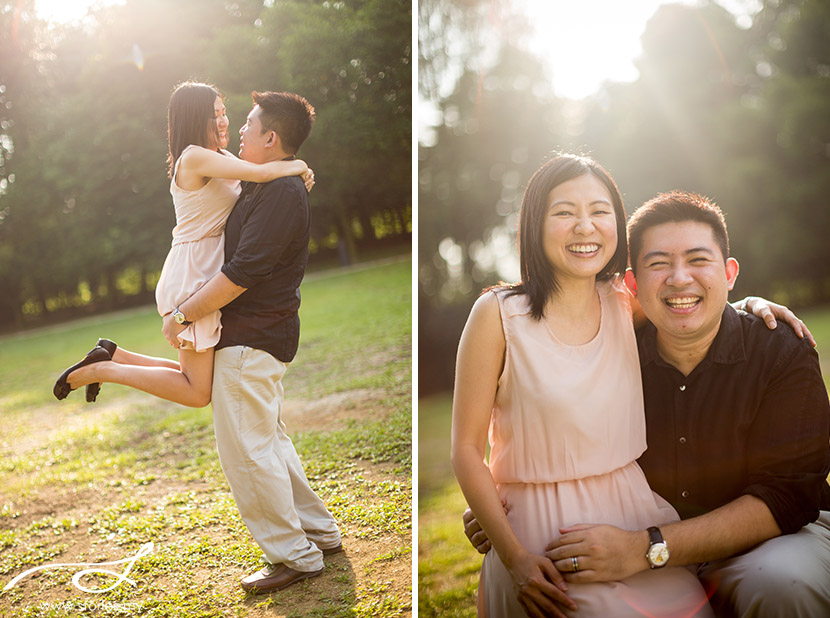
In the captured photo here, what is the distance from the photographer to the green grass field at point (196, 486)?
7.60ft

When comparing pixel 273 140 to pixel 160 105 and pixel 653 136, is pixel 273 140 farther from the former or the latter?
pixel 653 136

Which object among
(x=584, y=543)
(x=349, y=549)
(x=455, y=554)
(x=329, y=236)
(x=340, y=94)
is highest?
(x=340, y=94)

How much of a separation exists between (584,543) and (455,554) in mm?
1232

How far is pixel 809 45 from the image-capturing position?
18.3 ft

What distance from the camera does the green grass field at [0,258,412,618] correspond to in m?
2.32

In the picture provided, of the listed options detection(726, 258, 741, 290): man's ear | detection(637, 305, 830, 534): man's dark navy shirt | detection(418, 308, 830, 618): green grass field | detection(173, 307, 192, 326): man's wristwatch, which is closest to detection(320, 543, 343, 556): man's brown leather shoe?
detection(418, 308, 830, 618): green grass field

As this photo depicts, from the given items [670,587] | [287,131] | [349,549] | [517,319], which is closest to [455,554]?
[349,549]

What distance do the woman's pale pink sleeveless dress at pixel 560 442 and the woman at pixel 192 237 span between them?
895 millimetres

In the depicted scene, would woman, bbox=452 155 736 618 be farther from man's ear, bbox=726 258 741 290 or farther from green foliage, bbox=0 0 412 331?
green foliage, bbox=0 0 412 331

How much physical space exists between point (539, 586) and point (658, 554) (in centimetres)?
29

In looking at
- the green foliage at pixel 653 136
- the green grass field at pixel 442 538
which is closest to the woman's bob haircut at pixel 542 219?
the green foliage at pixel 653 136

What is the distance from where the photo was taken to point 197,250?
2.13 m

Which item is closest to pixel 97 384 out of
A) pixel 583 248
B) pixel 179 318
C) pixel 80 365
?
pixel 80 365

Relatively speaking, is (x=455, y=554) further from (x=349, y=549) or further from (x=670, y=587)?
(x=670, y=587)
